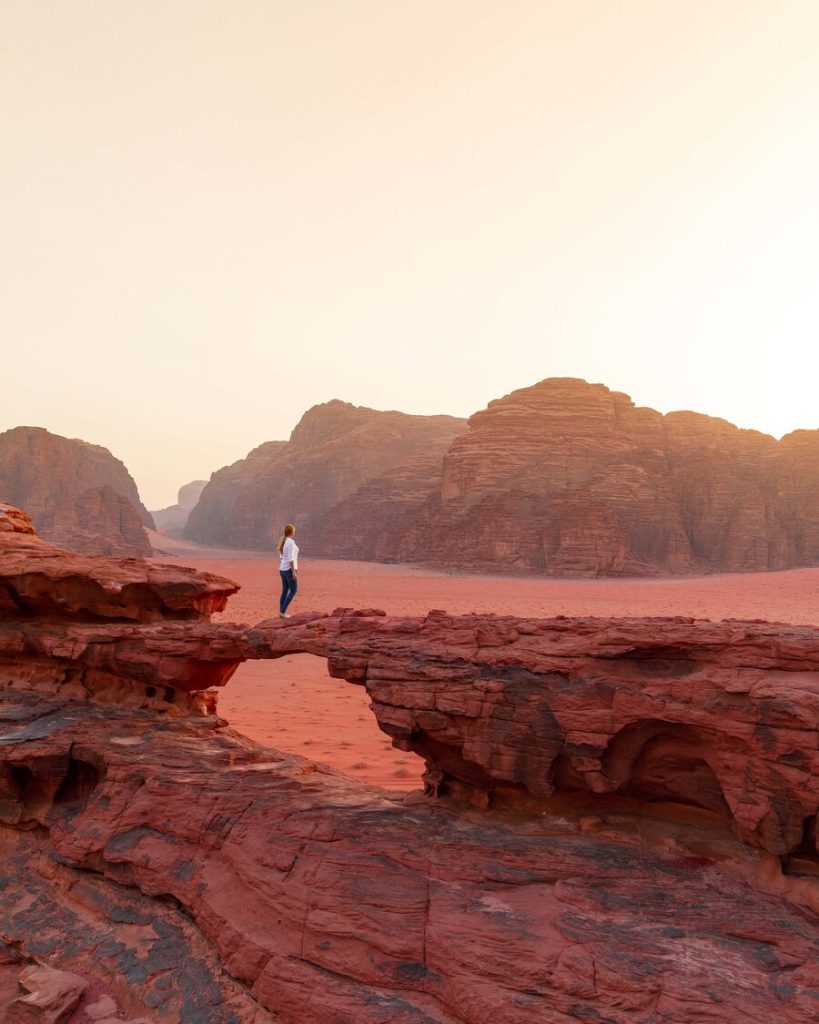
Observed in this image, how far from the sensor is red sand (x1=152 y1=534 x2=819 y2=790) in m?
8.77

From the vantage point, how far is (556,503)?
159ft

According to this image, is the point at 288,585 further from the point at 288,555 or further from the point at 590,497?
the point at 590,497

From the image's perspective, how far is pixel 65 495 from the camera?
68.1m

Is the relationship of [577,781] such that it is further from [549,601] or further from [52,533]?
[52,533]

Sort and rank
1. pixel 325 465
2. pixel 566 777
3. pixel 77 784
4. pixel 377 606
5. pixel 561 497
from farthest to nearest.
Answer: pixel 325 465 → pixel 561 497 → pixel 377 606 → pixel 77 784 → pixel 566 777

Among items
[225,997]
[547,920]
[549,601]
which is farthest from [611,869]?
[549,601]

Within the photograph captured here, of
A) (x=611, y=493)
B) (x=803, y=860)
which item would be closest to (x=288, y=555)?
(x=803, y=860)

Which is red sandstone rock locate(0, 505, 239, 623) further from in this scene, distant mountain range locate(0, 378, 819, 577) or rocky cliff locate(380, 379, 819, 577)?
rocky cliff locate(380, 379, 819, 577)

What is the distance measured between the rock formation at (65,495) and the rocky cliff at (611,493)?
24.8 metres

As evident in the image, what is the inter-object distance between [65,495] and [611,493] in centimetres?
5528

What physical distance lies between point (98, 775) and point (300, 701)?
6044 mm

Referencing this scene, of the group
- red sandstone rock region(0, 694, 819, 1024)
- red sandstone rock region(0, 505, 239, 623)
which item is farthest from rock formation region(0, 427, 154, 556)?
red sandstone rock region(0, 694, 819, 1024)

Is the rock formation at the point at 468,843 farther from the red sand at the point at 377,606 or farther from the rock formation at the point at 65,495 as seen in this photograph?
the rock formation at the point at 65,495

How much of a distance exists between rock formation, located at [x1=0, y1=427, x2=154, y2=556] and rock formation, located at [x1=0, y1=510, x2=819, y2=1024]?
157 feet
